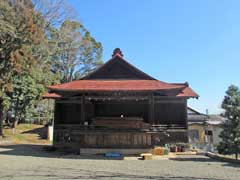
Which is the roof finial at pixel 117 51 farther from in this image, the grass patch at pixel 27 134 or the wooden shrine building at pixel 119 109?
the grass patch at pixel 27 134

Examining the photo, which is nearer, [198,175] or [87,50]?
[198,175]

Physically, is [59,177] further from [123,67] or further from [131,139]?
[123,67]

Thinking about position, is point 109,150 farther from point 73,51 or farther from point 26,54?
point 73,51

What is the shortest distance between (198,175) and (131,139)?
707 centimetres

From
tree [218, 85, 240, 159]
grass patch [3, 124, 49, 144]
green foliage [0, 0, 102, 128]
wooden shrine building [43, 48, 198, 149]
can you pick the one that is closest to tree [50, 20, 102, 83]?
green foliage [0, 0, 102, 128]

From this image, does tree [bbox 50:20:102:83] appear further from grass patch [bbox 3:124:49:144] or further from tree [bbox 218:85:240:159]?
tree [bbox 218:85:240:159]

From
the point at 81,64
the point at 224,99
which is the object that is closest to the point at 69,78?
the point at 81,64

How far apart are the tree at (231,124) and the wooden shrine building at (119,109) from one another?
3192 mm

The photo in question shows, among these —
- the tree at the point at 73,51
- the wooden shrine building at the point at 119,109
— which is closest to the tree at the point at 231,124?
the wooden shrine building at the point at 119,109

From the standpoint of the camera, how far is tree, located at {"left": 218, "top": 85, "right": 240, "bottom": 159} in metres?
13.9

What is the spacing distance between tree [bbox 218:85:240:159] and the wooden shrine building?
3192mm

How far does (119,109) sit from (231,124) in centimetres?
901

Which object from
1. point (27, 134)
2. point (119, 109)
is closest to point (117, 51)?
point (119, 109)

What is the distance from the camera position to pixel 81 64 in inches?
1697
